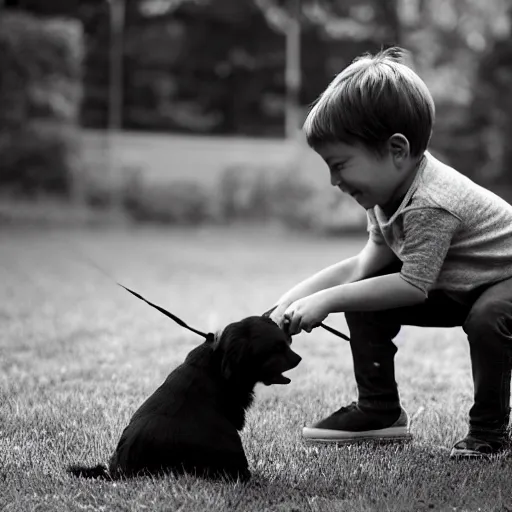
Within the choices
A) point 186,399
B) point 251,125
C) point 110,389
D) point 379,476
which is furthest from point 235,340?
point 251,125

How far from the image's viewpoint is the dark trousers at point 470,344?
2.65 meters

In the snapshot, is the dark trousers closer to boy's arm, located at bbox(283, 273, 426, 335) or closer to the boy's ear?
boy's arm, located at bbox(283, 273, 426, 335)

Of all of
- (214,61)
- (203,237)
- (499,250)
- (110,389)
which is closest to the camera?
(499,250)

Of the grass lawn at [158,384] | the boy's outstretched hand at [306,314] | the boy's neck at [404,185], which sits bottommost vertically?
the grass lawn at [158,384]

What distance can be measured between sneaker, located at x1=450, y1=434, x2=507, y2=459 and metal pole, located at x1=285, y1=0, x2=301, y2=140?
14.3 metres

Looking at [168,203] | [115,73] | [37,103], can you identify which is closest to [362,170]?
[37,103]

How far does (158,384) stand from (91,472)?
4.41 feet

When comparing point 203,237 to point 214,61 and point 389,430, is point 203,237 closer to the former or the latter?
point 214,61

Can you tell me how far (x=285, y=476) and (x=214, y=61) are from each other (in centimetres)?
1497

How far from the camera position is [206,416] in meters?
2.36

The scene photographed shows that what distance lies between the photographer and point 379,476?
8.13ft

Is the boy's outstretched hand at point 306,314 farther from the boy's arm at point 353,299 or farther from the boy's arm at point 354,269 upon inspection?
the boy's arm at point 354,269

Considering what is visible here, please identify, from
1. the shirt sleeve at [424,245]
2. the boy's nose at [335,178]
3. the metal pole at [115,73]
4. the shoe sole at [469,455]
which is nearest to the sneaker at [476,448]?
the shoe sole at [469,455]

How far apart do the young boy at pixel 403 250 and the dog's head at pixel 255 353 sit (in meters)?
0.13
